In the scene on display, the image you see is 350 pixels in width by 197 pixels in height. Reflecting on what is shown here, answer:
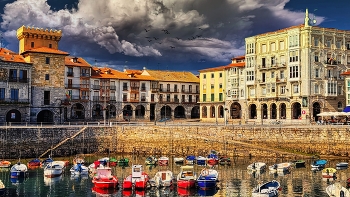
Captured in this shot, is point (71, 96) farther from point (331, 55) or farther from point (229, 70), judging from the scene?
point (331, 55)

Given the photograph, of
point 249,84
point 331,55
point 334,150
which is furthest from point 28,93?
point 331,55

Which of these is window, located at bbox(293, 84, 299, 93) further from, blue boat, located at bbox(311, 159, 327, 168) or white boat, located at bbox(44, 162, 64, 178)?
white boat, located at bbox(44, 162, 64, 178)

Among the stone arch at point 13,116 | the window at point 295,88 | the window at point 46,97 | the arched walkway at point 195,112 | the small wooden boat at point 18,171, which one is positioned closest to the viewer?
the small wooden boat at point 18,171

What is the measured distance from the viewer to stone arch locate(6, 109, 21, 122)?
76.2 m

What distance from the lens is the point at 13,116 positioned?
251 feet

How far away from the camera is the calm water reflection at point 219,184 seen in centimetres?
4156

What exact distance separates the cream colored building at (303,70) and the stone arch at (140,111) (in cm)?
3130

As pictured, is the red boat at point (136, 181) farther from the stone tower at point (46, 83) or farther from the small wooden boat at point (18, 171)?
the stone tower at point (46, 83)

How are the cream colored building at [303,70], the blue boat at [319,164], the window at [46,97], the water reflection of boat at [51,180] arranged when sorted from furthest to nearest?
the cream colored building at [303,70] < the window at [46,97] < the blue boat at [319,164] < the water reflection of boat at [51,180]

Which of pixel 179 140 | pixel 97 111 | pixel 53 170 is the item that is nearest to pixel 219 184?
pixel 53 170

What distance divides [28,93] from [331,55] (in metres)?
57.7

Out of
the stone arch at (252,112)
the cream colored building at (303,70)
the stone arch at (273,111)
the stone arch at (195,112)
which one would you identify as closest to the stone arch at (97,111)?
the stone arch at (195,112)

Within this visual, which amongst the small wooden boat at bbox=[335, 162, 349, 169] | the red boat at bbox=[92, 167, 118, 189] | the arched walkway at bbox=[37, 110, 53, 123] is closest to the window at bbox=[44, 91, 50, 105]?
the arched walkway at bbox=[37, 110, 53, 123]

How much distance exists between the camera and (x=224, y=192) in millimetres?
41969
